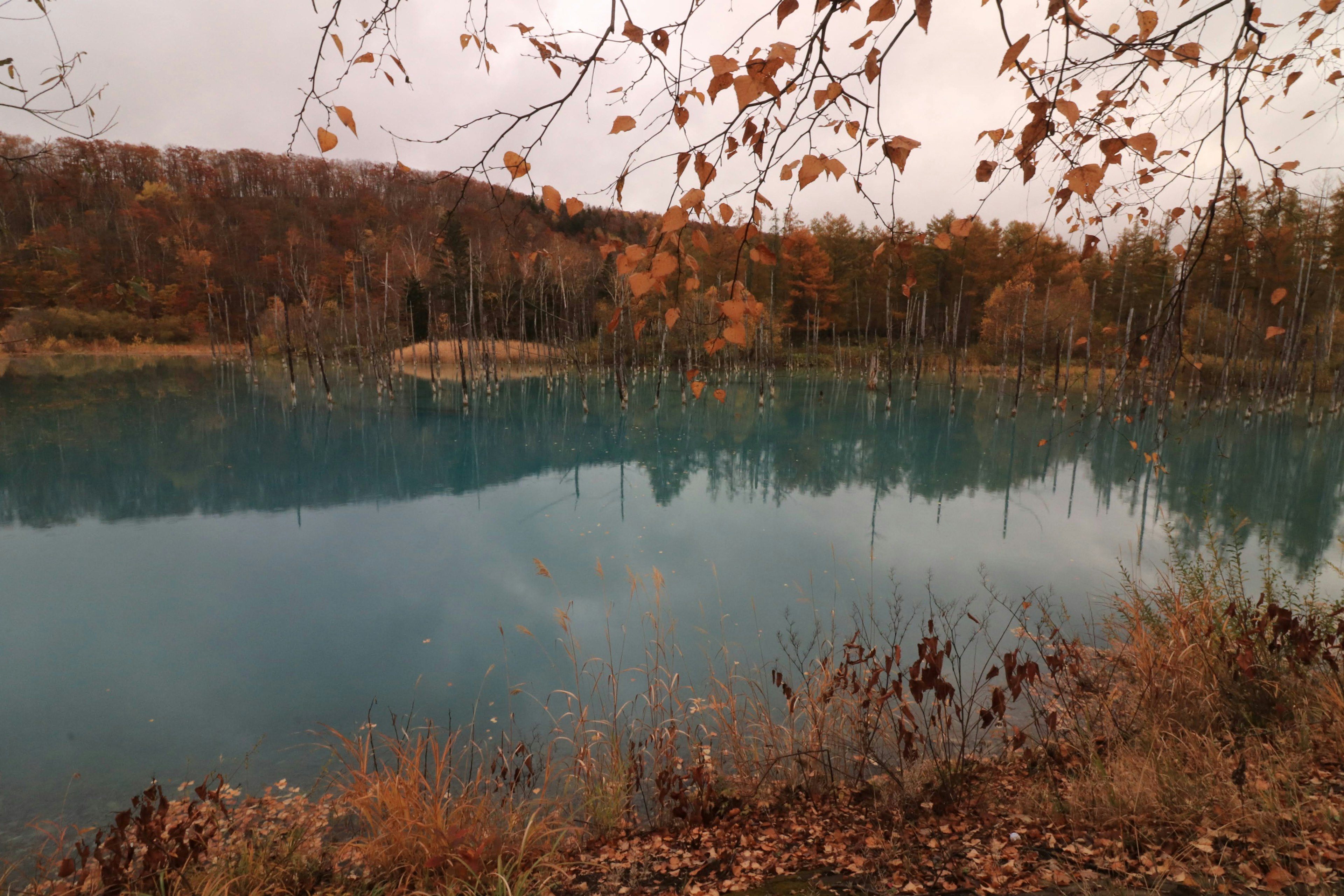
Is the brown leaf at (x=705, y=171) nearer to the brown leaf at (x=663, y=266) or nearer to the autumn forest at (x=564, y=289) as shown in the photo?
the brown leaf at (x=663, y=266)

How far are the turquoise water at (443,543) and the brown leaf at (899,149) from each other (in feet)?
3.85

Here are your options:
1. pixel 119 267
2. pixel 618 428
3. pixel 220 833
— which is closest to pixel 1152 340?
pixel 220 833

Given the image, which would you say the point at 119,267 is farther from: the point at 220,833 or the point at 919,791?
the point at 919,791

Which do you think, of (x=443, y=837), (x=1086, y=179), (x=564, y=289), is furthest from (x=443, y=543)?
(x=564, y=289)

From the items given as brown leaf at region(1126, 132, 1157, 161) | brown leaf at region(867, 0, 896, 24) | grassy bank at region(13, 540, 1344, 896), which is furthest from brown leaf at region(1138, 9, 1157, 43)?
grassy bank at region(13, 540, 1344, 896)

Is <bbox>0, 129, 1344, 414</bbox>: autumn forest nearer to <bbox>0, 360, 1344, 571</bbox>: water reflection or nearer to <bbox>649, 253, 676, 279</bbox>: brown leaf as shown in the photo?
<bbox>0, 360, 1344, 571</bbox>: water reflection

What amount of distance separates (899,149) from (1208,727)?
4025 millimetres

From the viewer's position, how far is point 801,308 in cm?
5241

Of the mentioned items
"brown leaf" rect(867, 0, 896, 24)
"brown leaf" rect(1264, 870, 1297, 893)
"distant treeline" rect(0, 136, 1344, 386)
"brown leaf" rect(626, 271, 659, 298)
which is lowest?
"brown leaf" rect(1264, 870, 1297, 893)

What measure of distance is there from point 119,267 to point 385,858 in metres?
69.4

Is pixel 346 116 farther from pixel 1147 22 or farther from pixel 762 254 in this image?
pixel 1147 22

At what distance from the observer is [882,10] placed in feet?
5.98

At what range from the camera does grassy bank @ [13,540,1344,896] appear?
9.00 feet

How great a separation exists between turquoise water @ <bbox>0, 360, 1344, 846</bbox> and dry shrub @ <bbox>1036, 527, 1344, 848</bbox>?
1589 mm
